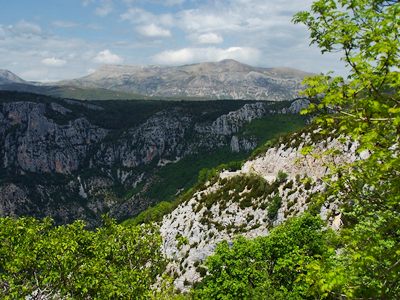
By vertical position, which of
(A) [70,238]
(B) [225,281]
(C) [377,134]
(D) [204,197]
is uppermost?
(C) [377,134]

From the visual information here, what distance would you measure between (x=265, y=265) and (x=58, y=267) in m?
22.3

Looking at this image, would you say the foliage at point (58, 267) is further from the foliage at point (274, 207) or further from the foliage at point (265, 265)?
the foliage at point (274, 207)

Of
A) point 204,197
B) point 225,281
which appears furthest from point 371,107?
point 204,197

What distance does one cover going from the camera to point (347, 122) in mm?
11312

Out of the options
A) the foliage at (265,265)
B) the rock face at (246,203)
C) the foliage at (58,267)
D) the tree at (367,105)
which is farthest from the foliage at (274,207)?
the tree at (367,105)

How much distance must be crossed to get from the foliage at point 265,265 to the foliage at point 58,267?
10.6m

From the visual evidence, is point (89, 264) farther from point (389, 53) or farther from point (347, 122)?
point (389, 53)

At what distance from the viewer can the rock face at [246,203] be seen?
219ft

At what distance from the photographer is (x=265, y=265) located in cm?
3809

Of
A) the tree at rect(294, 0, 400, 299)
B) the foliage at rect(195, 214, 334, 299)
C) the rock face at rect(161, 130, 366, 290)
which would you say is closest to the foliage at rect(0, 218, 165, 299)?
the foliage at rect(195, 214, 334, 299)

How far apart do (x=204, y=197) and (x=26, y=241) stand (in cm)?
6891

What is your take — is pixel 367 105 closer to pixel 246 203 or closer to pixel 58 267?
pixel 58 267

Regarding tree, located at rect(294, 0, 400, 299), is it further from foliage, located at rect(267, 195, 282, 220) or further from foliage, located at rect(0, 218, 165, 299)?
foliage, located at rect(267, 195, 282, 220)

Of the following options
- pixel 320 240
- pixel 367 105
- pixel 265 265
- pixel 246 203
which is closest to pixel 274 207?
pixel 246 203
